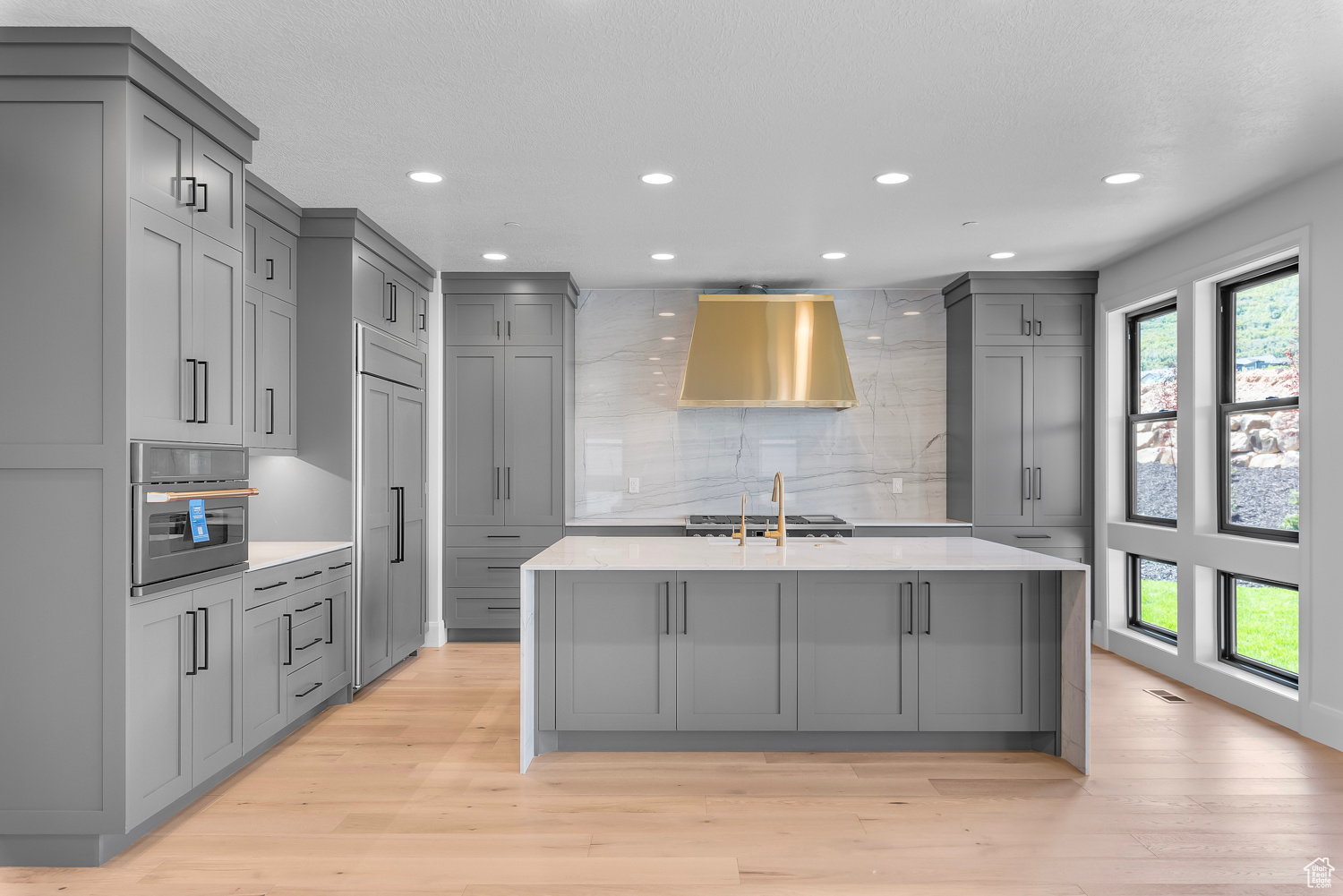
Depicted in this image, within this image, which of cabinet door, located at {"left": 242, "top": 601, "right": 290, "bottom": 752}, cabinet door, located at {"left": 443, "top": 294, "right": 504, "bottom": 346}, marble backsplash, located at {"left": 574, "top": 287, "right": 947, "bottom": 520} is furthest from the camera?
marble backsplash, located at {"left": 574, "top": 287, "right": 947, "bottom": 520}

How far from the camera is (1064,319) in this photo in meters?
5.43

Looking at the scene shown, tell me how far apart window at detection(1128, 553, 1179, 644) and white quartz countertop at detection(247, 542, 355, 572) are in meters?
4.65

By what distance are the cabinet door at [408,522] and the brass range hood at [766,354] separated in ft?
5.76

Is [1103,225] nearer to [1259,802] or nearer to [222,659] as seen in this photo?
[1259,802]

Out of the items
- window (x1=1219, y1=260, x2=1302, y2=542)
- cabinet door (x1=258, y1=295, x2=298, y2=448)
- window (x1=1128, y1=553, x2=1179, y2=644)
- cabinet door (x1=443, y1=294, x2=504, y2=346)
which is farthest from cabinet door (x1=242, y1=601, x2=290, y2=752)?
window (x1=1128, y1=553, x2=1179, y2=644)

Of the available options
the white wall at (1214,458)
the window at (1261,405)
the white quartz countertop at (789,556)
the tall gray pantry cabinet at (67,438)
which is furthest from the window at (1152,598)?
the tall gray pantry cabinet at (67,438)

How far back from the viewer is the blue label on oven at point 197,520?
267cm

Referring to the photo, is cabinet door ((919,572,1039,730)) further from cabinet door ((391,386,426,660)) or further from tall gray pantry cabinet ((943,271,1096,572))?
cabinet door ((391,386,426,660))

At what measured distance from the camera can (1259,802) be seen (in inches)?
112

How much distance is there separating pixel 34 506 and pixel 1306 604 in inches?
192

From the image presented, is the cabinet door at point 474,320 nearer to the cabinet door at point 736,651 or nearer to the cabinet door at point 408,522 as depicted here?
the cabinet door at point 408,522

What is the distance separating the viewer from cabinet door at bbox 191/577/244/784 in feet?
9.07

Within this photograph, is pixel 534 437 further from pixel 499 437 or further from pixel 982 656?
pixel 982 656

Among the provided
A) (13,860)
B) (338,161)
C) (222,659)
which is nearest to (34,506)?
(222,659)
